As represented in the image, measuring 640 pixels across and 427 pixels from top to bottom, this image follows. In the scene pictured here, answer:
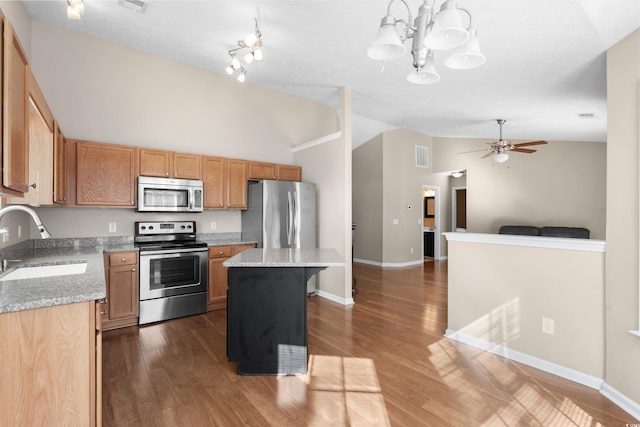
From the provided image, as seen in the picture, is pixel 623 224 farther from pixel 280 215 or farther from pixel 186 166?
pixel 186 166

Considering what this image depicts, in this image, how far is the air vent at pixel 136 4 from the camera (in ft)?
9.48

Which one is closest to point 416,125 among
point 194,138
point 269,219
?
point 269,219

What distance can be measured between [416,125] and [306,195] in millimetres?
3268

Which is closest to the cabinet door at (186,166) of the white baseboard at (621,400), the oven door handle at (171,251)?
the oven door handle at (171,251)

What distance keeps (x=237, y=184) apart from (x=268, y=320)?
248 centimetres

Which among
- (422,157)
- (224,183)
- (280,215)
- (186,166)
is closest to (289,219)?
(280,215)

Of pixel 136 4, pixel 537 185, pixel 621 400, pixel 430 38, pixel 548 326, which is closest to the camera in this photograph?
pixel 430 38

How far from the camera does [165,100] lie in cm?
414

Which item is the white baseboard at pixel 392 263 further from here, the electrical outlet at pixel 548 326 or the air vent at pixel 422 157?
the electrical outlet at pixel 548 326

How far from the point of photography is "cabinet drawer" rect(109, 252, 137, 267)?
3.33 m

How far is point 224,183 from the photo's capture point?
4.33 metres

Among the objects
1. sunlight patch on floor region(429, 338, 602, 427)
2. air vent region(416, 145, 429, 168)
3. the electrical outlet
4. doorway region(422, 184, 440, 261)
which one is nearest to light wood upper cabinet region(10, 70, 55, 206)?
sunlight patch on floor region(429, 338, 602, 427)

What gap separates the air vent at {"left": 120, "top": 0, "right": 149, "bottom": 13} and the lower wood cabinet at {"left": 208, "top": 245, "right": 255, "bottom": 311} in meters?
2.62

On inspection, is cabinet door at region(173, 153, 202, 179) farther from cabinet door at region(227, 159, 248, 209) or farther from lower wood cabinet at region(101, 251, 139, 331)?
lower wood cabinet at region(101, 251, 139, 331)
